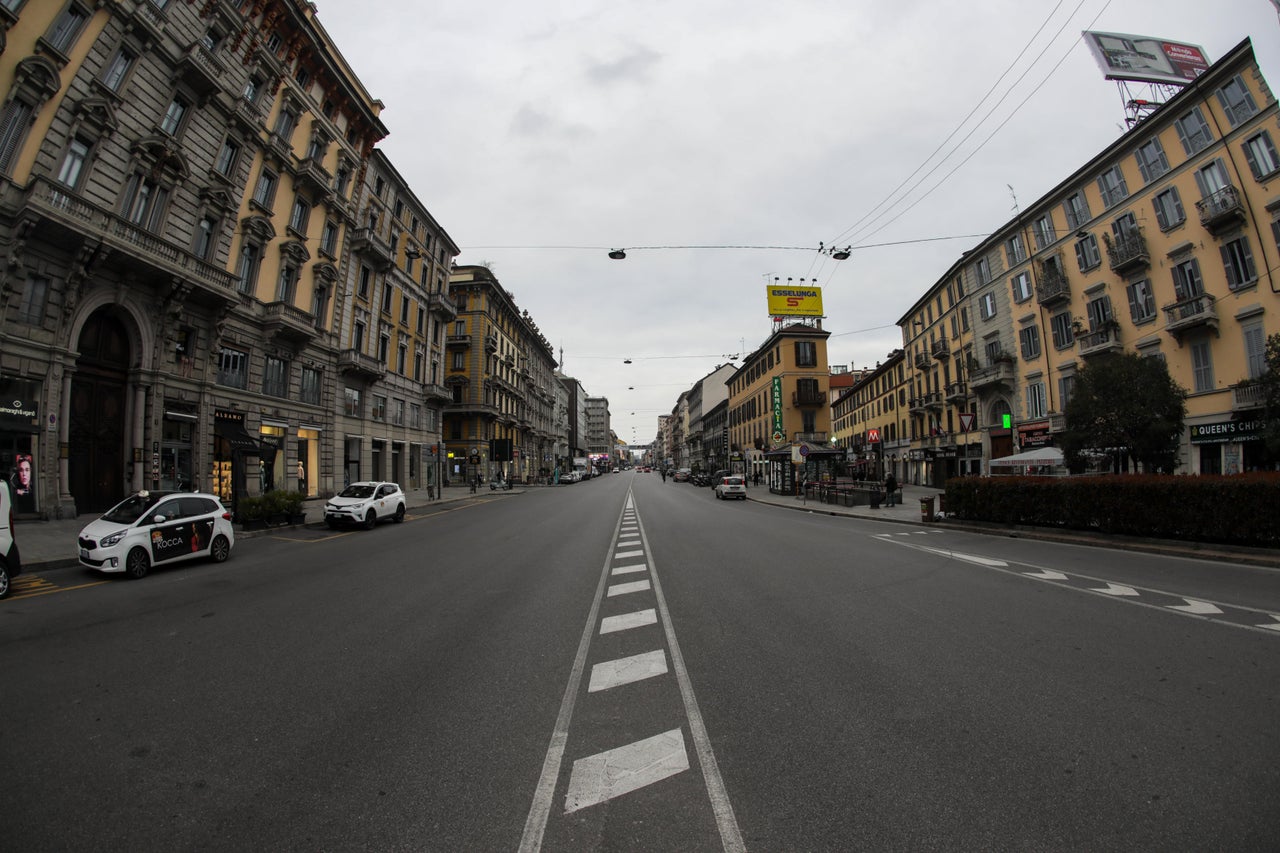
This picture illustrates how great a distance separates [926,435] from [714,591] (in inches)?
1665

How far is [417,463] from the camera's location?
41531 mm

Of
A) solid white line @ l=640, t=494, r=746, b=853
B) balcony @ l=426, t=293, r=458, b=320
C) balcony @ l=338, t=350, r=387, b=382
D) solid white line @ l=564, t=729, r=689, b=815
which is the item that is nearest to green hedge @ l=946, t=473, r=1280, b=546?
solid white line @ l=640, t=494, r=746, b=853

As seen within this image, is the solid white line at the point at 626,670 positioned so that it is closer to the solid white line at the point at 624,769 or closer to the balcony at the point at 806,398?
the solid white line at the point at 624,769

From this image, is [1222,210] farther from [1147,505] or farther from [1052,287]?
[1147,505]

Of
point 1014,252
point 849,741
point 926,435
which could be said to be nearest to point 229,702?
point 849,741

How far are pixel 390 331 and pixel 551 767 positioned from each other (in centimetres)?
3842

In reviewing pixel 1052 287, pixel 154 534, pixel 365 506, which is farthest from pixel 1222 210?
pixel 154 534

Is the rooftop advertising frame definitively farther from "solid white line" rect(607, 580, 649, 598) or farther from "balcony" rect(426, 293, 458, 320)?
"balcony" rect(426, 293, 458, 320)

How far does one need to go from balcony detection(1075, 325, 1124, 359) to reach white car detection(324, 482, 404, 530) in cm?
3249

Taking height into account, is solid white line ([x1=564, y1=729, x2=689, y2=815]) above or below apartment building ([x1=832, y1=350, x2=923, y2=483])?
below

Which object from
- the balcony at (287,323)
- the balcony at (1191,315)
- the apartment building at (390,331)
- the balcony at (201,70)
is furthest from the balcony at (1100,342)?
the balcony at (201,70)

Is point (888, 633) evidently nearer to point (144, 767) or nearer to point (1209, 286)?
point (144, 767)

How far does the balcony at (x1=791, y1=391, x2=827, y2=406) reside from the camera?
5203 centimetres

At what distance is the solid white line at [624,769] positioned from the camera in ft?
9.70
